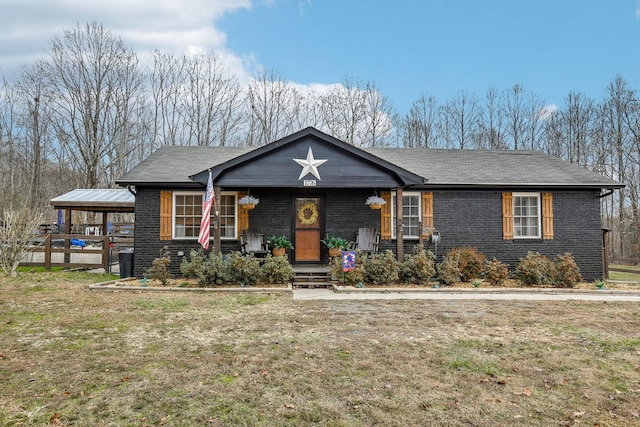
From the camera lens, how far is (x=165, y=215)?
38.3 feet

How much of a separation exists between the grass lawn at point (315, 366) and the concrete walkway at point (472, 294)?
1.44m

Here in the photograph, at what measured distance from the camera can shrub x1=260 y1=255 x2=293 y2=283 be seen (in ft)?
32.4

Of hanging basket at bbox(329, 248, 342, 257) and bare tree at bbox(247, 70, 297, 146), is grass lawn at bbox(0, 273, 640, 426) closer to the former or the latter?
hanging basket at bbox(329, 248, 342, 257)

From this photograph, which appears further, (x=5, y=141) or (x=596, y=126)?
(x=5, y=141)

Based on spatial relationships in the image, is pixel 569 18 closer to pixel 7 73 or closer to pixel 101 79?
pixel 101 79

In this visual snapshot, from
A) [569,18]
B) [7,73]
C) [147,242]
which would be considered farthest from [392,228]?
[7,73]

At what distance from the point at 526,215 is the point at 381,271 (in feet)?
17.9

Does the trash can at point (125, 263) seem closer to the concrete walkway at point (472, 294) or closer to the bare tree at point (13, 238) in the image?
the bare tree at point (13, 238)

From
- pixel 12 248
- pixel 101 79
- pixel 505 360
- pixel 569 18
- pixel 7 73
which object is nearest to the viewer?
pixel 505 360

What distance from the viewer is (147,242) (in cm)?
1163

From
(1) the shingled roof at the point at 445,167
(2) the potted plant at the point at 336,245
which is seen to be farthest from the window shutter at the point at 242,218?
(2) the potted plant at the point at 336,245

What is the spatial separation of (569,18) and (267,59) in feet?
60.4

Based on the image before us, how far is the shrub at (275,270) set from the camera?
988 centimetres

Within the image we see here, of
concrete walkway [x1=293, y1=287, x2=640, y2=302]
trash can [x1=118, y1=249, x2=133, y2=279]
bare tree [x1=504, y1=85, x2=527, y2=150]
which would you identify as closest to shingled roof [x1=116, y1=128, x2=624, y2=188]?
trash can [x1=118, y1=249, x2=133, y2=279]
